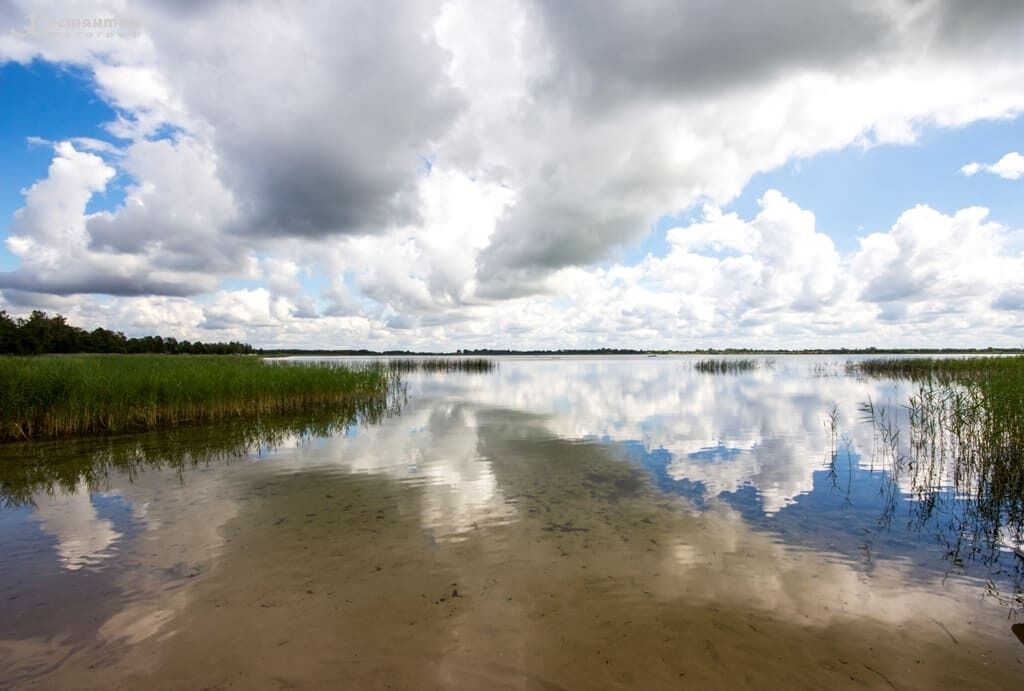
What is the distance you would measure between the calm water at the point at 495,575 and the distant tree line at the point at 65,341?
62690 millimetres

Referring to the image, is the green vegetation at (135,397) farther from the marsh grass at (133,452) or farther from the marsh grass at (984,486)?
the marsh grass at (984,486)

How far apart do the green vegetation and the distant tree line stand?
160ft

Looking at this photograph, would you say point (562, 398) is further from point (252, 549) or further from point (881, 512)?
point (252, 549)

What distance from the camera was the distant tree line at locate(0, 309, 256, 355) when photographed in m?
54.1

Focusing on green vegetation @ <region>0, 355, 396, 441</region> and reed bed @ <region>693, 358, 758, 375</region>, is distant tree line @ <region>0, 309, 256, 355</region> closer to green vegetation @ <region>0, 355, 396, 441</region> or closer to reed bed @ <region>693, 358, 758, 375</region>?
green vegetation @ <region>0, 355, 396, 441</region>

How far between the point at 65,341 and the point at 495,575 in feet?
289

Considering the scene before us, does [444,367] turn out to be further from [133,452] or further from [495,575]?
[495,575]

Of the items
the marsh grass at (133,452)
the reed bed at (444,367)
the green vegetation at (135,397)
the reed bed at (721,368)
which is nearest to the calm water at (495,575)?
the marsh grass at (133,452)

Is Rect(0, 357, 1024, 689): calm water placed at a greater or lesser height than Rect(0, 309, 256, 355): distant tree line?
lesser

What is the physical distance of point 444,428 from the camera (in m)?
17.7

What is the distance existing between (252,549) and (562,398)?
2177cm

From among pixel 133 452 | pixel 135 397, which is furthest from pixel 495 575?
pixel 135 397

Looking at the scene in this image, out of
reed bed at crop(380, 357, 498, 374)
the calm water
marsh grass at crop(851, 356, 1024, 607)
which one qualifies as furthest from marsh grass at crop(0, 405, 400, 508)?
reed bed at crop(380, 357, 498, 374)

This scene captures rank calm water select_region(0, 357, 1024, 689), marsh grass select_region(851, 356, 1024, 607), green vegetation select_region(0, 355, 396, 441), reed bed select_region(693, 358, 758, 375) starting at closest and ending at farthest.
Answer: calm water select_region(0, 357, 1024, 689) → marsh grass select_region(851, 356, 1024, 607) → green vegetation select_region(0, 355, 396, 441) → reed bed select_region(693, 358, 758, 375)
